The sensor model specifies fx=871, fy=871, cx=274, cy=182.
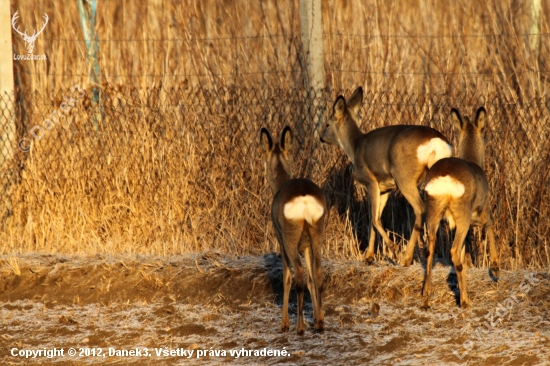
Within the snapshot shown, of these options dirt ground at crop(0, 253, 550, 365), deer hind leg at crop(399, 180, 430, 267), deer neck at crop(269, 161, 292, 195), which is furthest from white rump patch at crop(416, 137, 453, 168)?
deer neck at crop(269, 161, 292, 195)

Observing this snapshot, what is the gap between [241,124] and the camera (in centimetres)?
958

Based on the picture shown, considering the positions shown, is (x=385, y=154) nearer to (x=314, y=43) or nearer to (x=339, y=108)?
(x=339, y=108)

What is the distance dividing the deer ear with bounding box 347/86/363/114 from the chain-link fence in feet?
1.26

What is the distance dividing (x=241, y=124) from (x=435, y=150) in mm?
2855

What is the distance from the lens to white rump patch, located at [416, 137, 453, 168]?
7.32 meters

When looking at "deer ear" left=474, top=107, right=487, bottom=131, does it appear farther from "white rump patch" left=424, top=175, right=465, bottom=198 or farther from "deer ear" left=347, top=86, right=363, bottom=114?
"deer ear" left=347, top=86, right=363, bottom=114

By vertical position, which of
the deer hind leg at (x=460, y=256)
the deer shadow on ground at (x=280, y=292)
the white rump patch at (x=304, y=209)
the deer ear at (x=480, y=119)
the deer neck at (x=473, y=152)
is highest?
the deer ear at (x=480, y=119)

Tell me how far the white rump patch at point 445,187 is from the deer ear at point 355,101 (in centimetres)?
229

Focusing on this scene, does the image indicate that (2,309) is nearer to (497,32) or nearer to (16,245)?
(16,245)

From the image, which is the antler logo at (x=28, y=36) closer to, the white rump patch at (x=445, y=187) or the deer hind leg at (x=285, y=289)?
the deer hind leg at (x=285, y=289)

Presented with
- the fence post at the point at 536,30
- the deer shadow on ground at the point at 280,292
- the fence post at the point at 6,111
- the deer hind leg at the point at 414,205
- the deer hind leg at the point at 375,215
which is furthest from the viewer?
the fence post at the point at 6,111

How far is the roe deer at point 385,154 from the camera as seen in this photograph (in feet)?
24.3

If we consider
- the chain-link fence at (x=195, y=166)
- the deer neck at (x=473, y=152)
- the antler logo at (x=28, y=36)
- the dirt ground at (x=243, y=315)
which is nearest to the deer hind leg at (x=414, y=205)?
the dirt ground at (x=243, y=315)

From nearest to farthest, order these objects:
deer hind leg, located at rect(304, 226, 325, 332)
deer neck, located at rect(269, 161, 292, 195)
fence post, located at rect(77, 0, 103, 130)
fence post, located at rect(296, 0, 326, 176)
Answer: deer hind leg, located at rect(304, 226, 325, 332) < deer neck, located at rect(269, 161, 292, 195) < fence post, located at rect(296, 0, 326, 176) < fence post, located at rect(77, 0, 103, 130)
